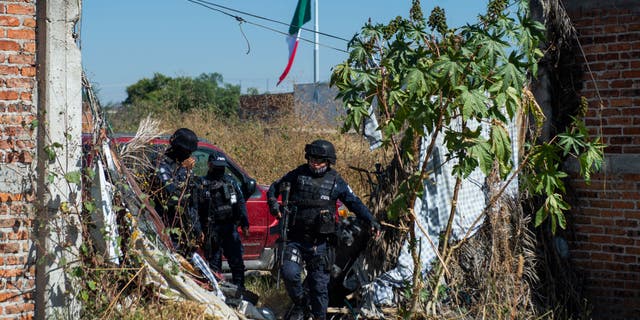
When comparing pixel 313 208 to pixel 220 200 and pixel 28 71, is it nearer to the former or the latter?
pixel 220 200

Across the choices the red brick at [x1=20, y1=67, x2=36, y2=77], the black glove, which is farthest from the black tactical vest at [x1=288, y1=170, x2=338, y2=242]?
the red brick at [x1=20, y1=67, x2=36, y2=77]

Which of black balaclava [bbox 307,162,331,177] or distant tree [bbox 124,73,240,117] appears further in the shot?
distant tree [bbox 124,73,240,117]

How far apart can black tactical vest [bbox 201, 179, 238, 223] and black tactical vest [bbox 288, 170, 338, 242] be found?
0.89m

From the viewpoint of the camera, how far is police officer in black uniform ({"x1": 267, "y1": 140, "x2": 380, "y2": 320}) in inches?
278

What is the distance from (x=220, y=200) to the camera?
783 cm

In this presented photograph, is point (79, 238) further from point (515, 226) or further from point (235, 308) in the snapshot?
point (515, 226)

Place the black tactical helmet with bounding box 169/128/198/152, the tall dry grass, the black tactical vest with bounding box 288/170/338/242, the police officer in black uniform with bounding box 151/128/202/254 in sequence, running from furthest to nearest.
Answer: the tall dry grass
the black tactical helmet with bounding box 169/128/198/152
the black tactical vest with bounding box 288/170/338/242
the police officer in black uniform with bounding box 151/128/202/254

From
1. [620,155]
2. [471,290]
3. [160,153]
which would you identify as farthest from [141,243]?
[620,155]

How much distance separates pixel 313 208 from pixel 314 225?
0.51ft

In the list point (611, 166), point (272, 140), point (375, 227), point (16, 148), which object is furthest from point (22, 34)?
point (272, 140)

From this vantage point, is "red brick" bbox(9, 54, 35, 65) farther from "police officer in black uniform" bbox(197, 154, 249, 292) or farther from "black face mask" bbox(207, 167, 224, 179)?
"black face mask" bbox(207, 167, 224, 179)

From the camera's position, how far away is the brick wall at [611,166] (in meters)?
7.45

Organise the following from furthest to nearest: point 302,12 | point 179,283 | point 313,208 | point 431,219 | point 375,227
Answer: point 302,12 → point 431,219 → point 313,208 → point 375,227 → point 179,283

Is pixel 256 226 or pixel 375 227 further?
pixel 256 226
